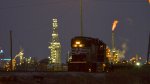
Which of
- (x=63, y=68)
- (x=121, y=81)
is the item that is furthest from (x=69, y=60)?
(x=121, y=81)

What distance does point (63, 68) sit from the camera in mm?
81812

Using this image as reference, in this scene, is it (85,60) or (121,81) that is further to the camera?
(85,60)

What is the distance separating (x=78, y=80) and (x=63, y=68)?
4480 cm

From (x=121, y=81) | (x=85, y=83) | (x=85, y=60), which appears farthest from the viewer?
(x=85, y=60)

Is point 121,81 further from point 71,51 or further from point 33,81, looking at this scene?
point 71,51

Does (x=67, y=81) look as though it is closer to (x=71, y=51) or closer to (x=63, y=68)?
(x=71, y=51)

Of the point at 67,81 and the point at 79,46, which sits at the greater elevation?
the point at 79,46

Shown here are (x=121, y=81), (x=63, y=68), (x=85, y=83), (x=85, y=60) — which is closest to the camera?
(x=85, y=83)

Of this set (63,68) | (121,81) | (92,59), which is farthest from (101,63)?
(121,81)

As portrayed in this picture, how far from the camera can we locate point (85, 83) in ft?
118

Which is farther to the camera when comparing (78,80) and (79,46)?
(79,46)

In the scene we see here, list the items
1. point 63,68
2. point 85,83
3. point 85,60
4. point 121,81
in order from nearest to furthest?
1. point 85,83
2. point 121,81
3. point 85,60
4. point 63,68

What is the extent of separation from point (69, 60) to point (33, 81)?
26254 mm

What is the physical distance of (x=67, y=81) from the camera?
120 ft
